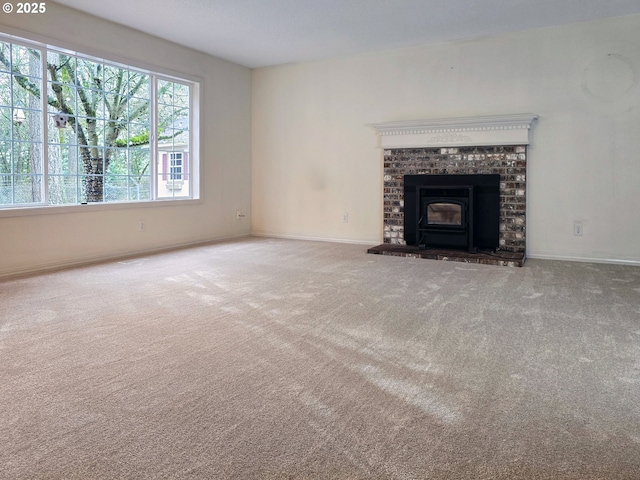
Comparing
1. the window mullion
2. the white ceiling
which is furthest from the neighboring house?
the white ceiling

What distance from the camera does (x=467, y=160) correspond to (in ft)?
19.1

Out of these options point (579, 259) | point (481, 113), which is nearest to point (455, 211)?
point (481, 113)

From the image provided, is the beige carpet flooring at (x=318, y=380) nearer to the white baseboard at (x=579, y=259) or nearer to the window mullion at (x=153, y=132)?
the white baseboard at (x=579, y=259)

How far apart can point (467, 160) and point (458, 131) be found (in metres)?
0.36

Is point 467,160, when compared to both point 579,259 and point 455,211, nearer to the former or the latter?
point 455,211

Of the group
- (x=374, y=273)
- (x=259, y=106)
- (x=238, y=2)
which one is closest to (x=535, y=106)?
(x=374, y=273)

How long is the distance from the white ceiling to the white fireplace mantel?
982 mm

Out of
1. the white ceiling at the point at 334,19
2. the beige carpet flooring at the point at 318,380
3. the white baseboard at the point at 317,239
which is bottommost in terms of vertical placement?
the beige carpet flooring at the point at 318,380

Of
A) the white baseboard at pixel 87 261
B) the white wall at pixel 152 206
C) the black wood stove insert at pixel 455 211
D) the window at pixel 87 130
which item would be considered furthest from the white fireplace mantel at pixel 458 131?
the white baseboard at pixel 87 261

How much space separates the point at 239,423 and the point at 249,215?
5932 millimetres

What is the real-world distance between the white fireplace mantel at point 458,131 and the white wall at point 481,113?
22 centimetres

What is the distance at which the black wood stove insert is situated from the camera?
568cm

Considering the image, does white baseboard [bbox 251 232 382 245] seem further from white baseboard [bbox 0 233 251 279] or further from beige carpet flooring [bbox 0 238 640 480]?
beige carpet flooring [bbox 0 238 640 480]

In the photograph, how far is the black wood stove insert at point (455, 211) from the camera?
18.6 ft
